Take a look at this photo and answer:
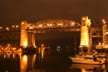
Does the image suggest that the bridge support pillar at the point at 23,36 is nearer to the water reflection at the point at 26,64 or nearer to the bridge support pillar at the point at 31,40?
the bridge support pillar at the point at 31,40

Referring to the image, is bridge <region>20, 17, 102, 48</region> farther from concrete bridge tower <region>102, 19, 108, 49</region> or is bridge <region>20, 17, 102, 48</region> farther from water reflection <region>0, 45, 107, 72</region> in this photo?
water reflection <region>0, 45, 107, 72</region>

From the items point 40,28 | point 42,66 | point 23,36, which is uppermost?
point 40,28

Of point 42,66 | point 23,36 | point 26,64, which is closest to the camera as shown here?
point 42,66

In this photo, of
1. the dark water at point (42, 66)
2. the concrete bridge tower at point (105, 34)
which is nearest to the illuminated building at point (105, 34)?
the concrete bridge tower at point (105, 34)

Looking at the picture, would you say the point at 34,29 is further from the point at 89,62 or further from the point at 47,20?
the point at 89,62

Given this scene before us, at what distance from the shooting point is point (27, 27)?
101m

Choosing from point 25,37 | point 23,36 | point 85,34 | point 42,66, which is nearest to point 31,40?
point 25,37

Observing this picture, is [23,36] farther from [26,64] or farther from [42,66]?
[42,66]

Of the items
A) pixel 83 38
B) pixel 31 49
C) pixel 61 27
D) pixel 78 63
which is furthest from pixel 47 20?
pixel 78 63

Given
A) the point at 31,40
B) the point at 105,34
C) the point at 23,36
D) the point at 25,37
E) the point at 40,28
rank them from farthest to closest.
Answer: the point at 31,40, the point at 40,28, the point at 25,37, the point at 23,36, the point at 105,34

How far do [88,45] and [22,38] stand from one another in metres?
22.5

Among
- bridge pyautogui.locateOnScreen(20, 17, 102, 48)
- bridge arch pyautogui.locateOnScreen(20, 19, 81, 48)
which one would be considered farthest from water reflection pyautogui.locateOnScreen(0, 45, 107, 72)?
bridge arch pyautogui.locateOnScreen(20, 19, 81, 48)

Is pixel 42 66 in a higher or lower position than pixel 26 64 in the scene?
lower

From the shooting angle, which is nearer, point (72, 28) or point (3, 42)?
point (72, 28)
